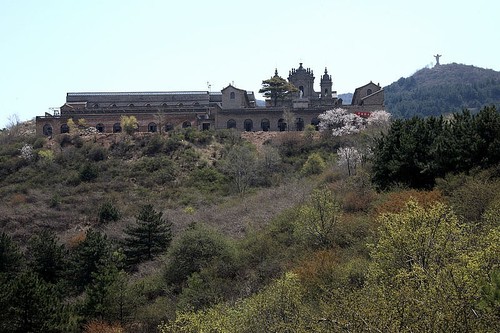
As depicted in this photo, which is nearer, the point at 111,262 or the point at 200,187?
the point at 111,262

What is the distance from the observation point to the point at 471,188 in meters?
21.8

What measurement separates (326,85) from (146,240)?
3719 cm

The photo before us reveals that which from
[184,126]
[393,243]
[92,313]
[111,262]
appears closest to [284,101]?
[184,126]

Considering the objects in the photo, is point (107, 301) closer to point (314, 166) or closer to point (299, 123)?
point (314, 166)

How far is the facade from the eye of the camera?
57250mm

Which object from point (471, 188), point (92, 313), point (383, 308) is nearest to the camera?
point (383, 308)

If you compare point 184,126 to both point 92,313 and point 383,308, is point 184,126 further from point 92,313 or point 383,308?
point 383,308

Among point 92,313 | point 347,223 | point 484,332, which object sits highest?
point 484,332

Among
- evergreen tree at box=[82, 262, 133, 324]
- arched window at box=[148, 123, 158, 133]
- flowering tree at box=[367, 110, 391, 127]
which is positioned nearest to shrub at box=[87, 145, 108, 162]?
arched window at box=[148, 123, 158, 133]

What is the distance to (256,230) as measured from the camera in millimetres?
32281

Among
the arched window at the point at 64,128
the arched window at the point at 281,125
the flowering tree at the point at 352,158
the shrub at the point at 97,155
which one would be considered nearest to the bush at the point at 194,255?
the flowering tree at the point at 352,158

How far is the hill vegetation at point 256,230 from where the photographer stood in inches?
509

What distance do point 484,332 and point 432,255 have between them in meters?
5.34

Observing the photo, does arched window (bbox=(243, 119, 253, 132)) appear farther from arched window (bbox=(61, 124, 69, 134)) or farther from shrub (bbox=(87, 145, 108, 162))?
arched window (bbox=(61, 124, 69, 134))
